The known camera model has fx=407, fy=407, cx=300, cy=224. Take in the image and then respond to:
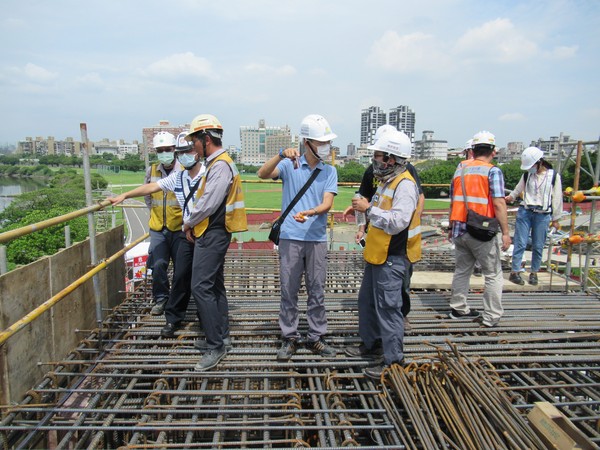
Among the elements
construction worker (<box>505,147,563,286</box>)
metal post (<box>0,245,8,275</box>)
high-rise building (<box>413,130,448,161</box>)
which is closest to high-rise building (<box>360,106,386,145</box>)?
high-rise building (<box>413,130,448,161</box>)

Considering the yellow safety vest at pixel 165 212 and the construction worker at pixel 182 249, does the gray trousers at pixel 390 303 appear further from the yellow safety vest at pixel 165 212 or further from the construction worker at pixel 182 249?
the yellow safety vest at pixel 165 212

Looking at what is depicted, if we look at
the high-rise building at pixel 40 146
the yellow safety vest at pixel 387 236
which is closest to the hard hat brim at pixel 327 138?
the yellow safety vest at pixel 387 236

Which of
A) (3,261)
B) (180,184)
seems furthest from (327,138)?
(3,261)

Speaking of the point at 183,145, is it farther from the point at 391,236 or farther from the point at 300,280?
the point at 391,236

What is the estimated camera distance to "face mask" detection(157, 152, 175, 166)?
185 inches

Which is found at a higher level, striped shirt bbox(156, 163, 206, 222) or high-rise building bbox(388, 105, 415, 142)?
high-rise building bbox(388, 105, 415, 142)

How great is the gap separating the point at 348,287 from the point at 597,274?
4.07m

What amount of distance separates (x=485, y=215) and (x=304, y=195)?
2013 millimetres

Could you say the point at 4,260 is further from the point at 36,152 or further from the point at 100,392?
the point at 36,152

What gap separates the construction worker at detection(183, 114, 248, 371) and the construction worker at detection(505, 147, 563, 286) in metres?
4.26

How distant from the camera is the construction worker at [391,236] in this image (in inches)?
128

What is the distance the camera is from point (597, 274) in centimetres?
653

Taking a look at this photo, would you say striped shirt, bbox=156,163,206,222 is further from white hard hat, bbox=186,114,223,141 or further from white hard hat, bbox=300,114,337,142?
white hard hat, bbox=300,114,337,142

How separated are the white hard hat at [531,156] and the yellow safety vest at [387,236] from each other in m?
3.31
